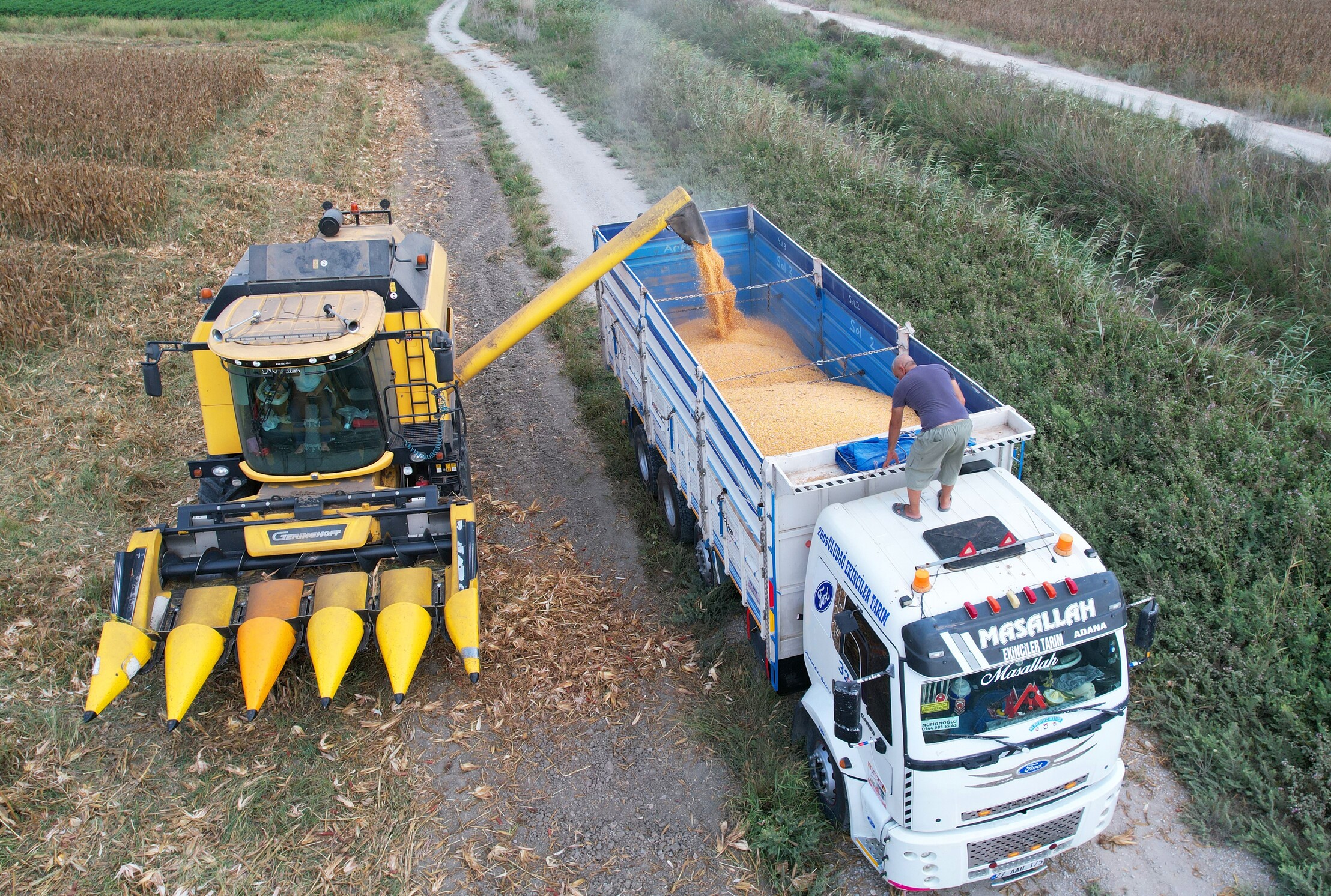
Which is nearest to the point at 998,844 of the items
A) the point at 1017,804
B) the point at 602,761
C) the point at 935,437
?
the point at 1017,804

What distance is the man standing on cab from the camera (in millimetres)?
5863

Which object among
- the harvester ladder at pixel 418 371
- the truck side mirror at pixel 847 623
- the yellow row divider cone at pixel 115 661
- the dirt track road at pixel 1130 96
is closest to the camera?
the truck side mirror at pixel 847 623

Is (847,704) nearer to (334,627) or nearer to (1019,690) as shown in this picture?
(1019,690)

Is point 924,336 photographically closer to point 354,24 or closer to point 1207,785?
point 1207,785

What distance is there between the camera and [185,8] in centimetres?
4600

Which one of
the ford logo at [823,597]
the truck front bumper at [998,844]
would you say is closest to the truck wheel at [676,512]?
the ford logo at [823,597]

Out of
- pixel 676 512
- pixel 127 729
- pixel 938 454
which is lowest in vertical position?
pixel 127 729

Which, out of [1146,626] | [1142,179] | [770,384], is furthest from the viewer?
[1142,179]

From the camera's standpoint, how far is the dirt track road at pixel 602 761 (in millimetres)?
6195

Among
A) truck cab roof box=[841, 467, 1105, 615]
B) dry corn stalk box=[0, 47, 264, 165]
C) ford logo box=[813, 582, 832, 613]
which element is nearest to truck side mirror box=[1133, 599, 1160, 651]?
truck cab roof box=[841, 467, 1105, 615]

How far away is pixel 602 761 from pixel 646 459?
3898 mm

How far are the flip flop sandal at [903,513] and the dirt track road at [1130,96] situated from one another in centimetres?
1304

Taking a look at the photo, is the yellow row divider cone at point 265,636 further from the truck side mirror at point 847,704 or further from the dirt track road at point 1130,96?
the dirt track road at point 1130,96

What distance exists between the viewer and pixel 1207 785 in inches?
262
